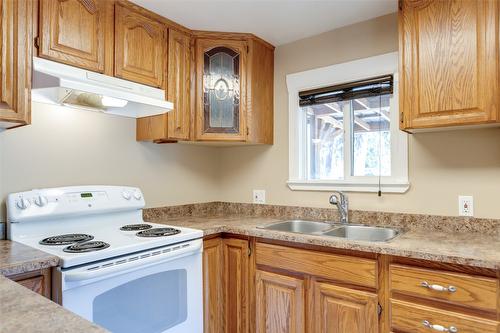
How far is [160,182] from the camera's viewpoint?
2.46m

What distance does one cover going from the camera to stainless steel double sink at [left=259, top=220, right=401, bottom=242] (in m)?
1.98

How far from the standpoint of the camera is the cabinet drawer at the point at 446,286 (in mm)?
1318

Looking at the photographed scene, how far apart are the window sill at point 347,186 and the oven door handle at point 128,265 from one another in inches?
36.1

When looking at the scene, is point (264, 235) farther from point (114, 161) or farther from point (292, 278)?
point (114, 161)

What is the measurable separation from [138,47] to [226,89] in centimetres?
65

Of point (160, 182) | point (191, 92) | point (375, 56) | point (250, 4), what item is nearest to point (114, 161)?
point (160, 182)

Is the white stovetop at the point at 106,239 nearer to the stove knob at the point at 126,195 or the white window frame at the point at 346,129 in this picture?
the stove knob at the point at 126,195

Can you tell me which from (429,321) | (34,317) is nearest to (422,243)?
(429,321)

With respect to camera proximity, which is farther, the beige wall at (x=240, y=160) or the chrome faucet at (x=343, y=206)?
the chrome faucet at (x=343, y=206)

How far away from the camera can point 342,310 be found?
65.9 inches

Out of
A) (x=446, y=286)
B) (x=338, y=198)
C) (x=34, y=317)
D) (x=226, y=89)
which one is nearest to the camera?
(x=34, y=317)

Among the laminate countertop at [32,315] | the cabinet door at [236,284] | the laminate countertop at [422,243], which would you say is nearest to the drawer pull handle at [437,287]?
the laminate countertop at [422,243]

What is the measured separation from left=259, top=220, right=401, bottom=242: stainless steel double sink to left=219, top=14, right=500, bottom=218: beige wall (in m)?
0.16

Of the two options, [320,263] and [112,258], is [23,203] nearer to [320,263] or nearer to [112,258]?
[112,258]
